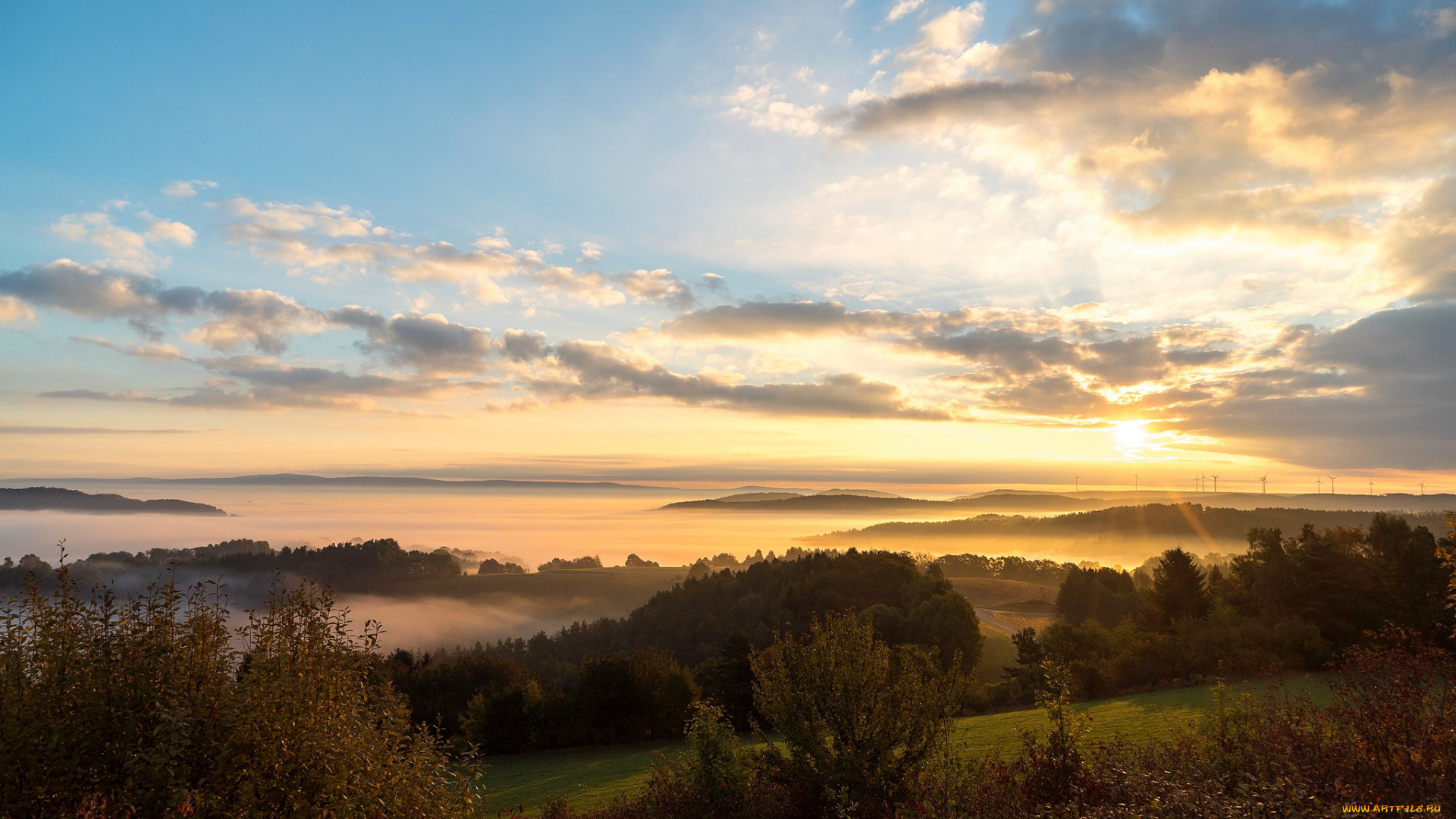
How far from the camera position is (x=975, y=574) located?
16412 centimetres

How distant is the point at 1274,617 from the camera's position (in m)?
46.7

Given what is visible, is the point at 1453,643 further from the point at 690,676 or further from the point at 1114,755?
the point at 690,676

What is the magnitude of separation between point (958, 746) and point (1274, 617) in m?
38.7

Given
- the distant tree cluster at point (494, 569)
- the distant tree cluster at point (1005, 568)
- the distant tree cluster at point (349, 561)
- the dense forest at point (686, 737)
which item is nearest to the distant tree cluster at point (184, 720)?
the dense forest at point (686, 737)

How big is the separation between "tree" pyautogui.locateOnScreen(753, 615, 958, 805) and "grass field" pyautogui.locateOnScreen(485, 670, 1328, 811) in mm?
8514

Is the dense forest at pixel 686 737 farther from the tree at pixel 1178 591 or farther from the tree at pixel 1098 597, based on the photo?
the tree at pixel 1098 597

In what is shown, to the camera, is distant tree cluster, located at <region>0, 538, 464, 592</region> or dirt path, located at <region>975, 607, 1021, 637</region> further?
distant tree cluster, located at <region>0, 538, 464, 592</region>

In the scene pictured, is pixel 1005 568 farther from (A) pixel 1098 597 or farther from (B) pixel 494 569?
(B) pixel 494 569

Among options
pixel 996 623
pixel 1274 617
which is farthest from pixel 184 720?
pixel 996 623

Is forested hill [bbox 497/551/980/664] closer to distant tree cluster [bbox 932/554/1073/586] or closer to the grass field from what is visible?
the grass field

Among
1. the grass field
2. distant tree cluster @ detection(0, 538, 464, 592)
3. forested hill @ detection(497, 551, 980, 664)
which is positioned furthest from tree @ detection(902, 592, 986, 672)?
distant tree cluster @ detection(0, 538, 464, 592)

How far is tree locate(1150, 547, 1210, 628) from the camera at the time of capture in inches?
2248

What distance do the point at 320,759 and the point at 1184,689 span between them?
1779 inches

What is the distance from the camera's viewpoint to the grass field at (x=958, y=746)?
26234 millimetres
